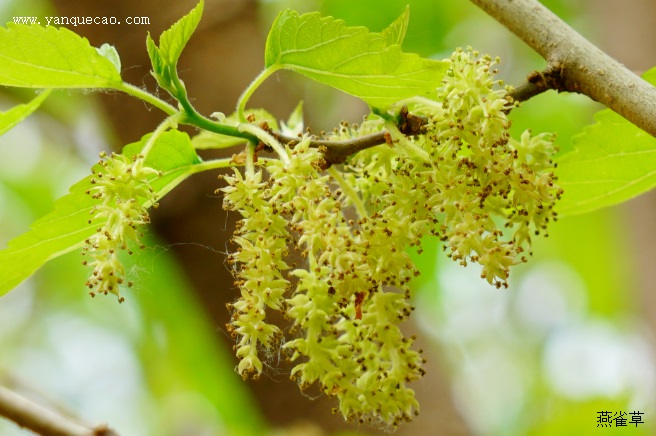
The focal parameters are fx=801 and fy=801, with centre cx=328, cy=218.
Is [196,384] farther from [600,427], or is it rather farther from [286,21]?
[286,21]

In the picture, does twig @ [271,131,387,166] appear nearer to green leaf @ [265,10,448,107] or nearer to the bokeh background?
green leaf @ [265,10,448,107]

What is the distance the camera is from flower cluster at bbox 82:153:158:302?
0.89 meters

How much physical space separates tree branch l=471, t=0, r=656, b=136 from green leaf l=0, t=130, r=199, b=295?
459mm

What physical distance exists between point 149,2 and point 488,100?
1.67 metres

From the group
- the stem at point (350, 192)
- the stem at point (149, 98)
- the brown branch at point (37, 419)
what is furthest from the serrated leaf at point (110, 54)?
the brown branch at point (37, 419)

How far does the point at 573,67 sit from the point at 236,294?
4.47ft

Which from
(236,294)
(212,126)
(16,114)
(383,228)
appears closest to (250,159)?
(212,126)

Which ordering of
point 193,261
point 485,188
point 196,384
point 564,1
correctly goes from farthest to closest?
point 564,1 < point 196,384 < point 193,261 < point 485,188

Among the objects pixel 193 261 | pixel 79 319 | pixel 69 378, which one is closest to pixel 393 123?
pixel 193 261

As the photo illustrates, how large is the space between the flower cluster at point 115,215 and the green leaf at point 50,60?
13 centimetres

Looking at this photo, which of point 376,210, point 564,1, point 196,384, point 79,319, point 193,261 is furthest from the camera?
point 79,319

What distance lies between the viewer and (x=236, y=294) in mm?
2166

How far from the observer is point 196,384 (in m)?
3.13

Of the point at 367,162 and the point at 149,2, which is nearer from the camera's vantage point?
the point at 367,162
